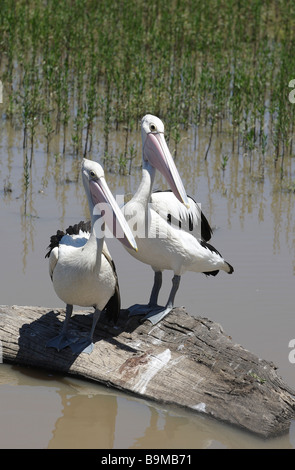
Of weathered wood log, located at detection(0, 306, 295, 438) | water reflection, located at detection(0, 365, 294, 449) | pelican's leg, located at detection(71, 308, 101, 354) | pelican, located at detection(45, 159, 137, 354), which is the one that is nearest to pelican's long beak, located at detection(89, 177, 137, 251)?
pelican, located at detection(45, 159, 137, 354)

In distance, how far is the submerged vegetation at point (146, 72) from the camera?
9375mm

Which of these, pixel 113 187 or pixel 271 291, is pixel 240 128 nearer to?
pixel 113 187

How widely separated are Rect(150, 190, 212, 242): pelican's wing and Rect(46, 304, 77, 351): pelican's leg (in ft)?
2.73

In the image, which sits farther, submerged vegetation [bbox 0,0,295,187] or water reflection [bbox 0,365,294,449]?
submerged vegetation [bbox 0,0,295,187]

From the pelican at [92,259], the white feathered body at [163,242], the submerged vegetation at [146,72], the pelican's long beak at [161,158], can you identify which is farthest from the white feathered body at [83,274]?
the submerged vegetation at [146,72]

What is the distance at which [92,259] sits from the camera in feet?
15.7

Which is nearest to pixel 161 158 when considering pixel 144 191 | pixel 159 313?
pixel 144 191

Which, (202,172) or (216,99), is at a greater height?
(216,99)

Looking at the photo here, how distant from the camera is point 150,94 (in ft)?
33.8

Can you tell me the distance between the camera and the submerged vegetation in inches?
369

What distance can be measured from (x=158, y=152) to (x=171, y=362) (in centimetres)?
135

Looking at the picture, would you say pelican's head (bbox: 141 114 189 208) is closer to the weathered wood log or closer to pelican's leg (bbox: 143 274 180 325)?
pelican's leg (bbox: 143 274 180 325)
